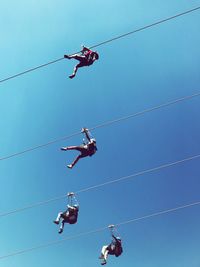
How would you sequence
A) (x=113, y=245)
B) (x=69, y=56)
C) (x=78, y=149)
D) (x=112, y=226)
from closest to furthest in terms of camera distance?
(x=69, y=56) → (x=112, y=226) → (x=78, y=149) → (x=113, y=245)

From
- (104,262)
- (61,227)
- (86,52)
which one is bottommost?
(104,262)

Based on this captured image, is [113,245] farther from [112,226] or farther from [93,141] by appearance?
[93,141]

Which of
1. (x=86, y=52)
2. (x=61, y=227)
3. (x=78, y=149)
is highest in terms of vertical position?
(x=86, y=52)

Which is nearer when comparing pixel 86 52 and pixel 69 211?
pixel 86 52

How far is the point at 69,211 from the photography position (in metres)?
16.6

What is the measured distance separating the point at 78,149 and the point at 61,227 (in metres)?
2.91

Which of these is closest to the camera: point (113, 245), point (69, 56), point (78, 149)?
point (69, 56)

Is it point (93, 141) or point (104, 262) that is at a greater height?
point (93, 141)

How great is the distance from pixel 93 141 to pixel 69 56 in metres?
3.98

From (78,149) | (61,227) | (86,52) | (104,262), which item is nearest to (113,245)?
(104,262)

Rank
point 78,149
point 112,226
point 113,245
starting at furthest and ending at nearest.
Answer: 1. point 113,245
2. point 78,149
3. point 112,226

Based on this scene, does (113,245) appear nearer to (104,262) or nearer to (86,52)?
(104,262)

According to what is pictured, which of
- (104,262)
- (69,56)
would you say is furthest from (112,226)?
(69,56)

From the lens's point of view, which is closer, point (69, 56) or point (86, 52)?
point (69, 56)
